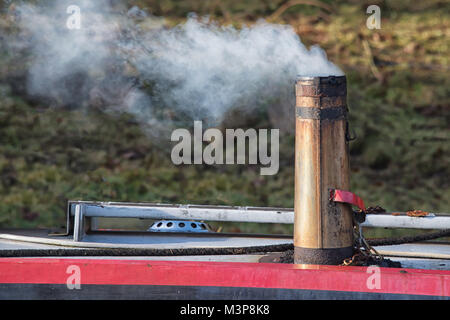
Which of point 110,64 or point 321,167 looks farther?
point 110,64

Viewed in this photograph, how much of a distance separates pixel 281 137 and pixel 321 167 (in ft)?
18.6

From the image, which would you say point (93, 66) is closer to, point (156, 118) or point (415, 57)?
point (156, 118)

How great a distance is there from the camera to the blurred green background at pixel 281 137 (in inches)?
372

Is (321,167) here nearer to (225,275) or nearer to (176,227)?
(225,275)

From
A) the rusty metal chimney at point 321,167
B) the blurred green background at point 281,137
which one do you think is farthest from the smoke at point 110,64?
the rusty metal chimney at point 321,167

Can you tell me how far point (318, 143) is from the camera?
15.0 ft

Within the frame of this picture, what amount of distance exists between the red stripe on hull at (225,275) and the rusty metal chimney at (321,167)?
150 millimetres

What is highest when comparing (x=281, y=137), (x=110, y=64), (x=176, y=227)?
(x=110, y=64)

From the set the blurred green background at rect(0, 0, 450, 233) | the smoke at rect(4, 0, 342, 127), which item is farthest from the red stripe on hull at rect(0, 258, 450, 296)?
the blurred green background at rect(0, 0, 450, 233)

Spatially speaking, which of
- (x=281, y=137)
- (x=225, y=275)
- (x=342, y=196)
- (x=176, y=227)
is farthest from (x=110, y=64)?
(x=342, y=196)

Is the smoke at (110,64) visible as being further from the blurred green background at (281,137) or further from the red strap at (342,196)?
the red strap at (342,196)

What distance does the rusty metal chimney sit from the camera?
4586 mm

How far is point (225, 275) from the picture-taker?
4.66 metres
